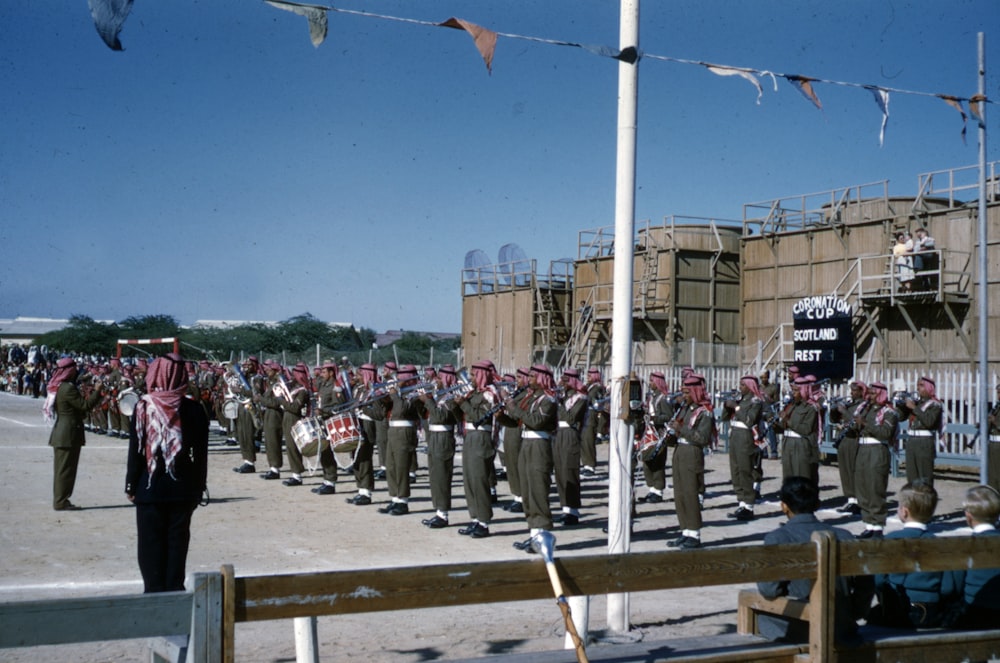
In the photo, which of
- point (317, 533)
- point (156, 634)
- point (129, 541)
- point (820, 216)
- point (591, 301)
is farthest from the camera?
point (591, 301)

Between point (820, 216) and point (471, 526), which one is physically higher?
point (820, 216)

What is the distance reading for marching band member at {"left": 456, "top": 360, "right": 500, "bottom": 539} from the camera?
39.0ft

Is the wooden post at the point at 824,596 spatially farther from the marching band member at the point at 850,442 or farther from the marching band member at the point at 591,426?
the marching band member at the point at 591,426

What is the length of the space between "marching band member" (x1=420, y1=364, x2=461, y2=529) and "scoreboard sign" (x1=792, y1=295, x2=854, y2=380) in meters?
10.8

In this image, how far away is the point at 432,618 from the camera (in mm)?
7809

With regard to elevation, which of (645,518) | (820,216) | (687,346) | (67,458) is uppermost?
(820,216)

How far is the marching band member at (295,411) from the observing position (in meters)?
16.4

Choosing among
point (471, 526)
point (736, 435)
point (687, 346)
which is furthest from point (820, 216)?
point (471, 526)

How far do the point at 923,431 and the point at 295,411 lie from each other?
10148 mm

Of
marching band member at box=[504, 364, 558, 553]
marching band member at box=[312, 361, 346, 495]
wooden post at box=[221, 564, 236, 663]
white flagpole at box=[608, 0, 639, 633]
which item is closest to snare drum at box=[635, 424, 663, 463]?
marching band member at box=[504, 364, 558, 553]

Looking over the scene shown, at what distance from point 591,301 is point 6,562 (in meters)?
25.7

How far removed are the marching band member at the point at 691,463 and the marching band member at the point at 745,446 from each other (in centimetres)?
248

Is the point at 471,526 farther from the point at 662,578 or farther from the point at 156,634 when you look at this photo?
the point at 156,634

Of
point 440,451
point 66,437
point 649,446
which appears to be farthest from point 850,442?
point 66,437
